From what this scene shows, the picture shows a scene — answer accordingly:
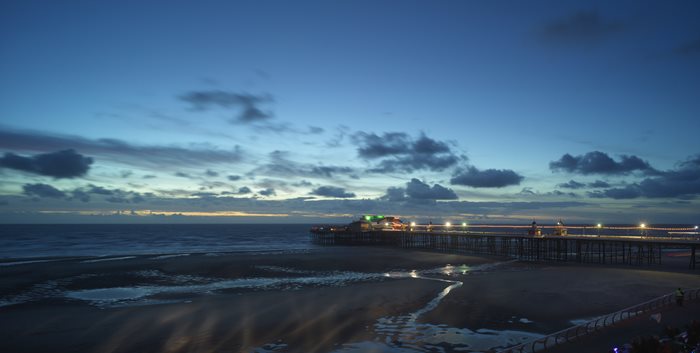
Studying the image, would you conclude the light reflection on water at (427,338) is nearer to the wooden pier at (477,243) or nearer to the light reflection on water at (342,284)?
the light reflection on water at (342,284)

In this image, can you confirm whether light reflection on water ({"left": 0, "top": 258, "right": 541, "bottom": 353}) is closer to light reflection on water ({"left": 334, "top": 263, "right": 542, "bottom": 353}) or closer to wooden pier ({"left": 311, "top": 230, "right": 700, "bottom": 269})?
light reflection on water ({"left": 334, "top": 263, "right": 542, "bottom": 353})

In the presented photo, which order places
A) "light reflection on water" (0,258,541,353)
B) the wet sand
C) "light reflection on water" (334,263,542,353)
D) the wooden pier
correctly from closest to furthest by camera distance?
"light reflection on water" (334,263,542,353)
"light reflection on water" (0,258,541,353)
the wet sand
the wooden pier

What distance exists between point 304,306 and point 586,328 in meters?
14.2

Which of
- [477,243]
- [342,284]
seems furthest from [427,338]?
[477,243]

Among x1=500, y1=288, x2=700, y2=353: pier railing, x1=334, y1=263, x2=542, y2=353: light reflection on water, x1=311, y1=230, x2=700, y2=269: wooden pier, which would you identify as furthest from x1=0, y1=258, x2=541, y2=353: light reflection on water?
x1=311, y1=230, x2=700, y2=269: wooden pier

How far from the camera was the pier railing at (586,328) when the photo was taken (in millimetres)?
14247

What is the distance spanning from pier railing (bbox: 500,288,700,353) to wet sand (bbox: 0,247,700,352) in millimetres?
1381

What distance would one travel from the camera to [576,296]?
26.7 meters

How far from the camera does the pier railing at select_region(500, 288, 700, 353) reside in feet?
46.7

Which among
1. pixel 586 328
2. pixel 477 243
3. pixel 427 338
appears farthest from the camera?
pixel 477 243

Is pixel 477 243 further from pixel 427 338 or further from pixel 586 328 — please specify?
pixel 586 328

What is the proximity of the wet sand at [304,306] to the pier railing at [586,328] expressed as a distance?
1.38 m

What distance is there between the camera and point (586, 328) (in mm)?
15922

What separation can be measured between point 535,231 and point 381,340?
45.6 m
